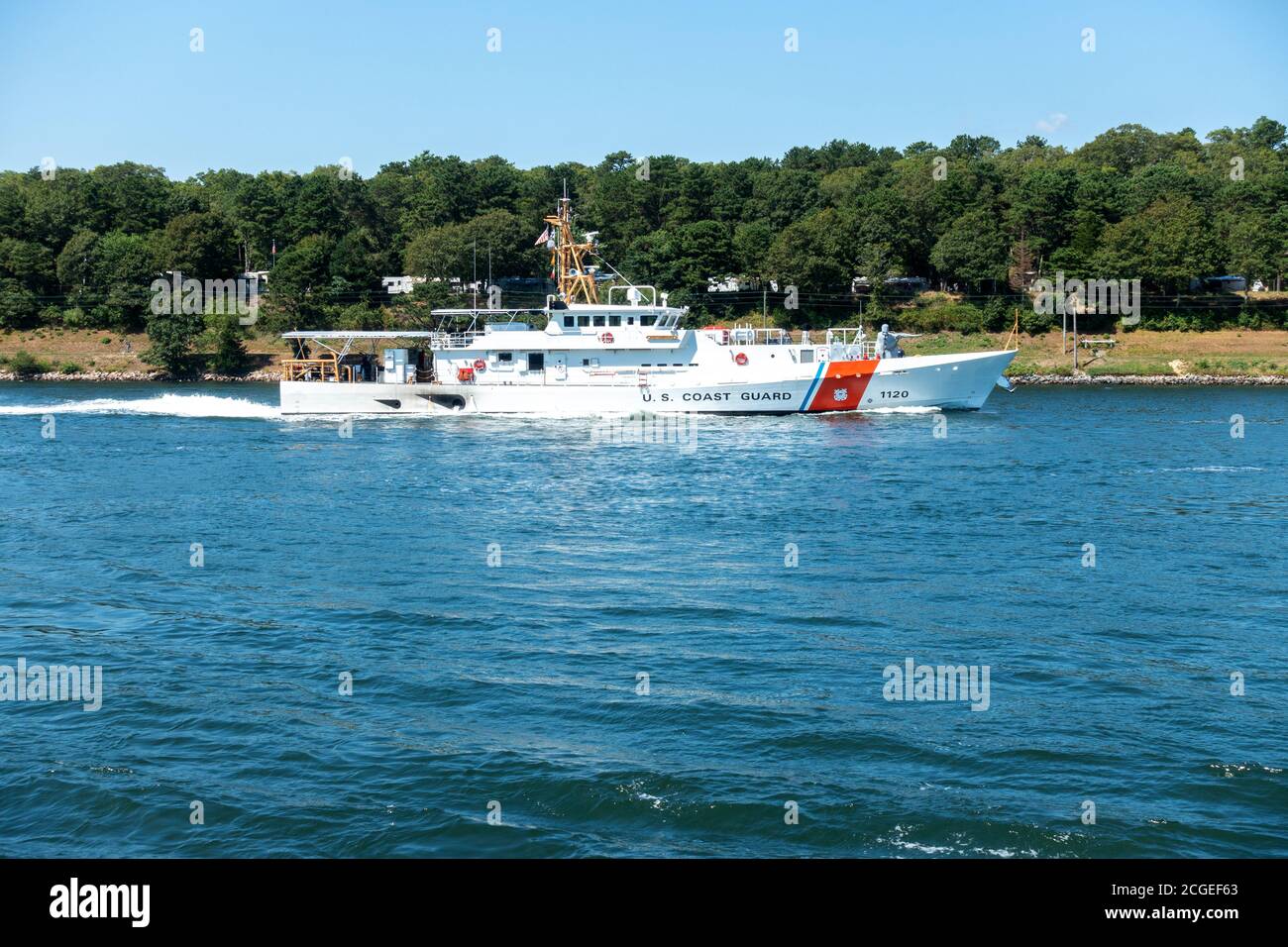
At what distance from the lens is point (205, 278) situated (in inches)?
4195

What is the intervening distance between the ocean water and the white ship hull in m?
16.5

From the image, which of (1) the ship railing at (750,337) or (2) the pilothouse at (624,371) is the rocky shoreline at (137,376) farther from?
(1) the ship railing at (750,337)

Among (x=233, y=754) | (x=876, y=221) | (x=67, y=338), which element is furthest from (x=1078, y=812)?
(x=67, y=338)

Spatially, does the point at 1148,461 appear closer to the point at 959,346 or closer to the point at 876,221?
the point at 959,346

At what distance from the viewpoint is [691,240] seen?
99.4 m

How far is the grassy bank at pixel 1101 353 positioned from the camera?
80688mm

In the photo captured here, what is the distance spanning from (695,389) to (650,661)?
3809 cm

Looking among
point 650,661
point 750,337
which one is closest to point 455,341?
point 750,337

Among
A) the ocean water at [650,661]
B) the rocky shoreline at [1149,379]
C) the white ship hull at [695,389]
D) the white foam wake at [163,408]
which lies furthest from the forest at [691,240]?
the ocean water at [650,661]

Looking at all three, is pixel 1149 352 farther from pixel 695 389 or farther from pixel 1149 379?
pixel 695 389

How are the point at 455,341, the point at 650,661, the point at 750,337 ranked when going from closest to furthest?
1. the point at 650,661
2. the point at 750,337
3. the point at 455,341

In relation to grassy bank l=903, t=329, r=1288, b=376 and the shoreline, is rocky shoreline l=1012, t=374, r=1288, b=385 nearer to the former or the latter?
the shoreline

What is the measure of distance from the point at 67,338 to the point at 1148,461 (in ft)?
302
